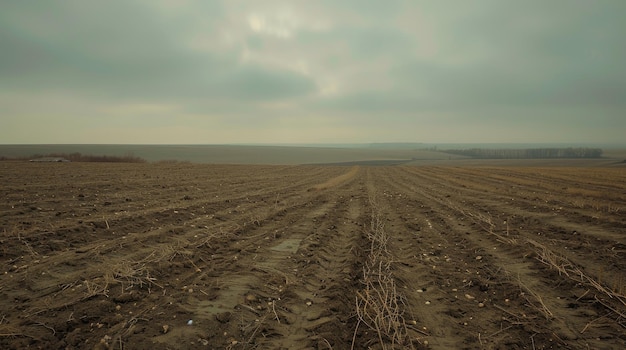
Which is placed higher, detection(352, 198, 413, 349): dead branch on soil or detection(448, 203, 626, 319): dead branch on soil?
detection(448, 203, 626, 319): dead branch on soil

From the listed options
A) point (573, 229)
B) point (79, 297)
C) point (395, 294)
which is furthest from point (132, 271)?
point (573, 229)

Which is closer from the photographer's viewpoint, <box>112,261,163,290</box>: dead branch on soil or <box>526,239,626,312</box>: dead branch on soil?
<box>526,239,626,312</box>: dead branch on soil

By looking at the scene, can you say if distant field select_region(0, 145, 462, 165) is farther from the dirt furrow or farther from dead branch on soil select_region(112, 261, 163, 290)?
dead branch on soil select_region(112, 261, 163, 290)

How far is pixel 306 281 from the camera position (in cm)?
514

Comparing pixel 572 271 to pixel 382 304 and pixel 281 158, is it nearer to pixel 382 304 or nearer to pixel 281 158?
pixel 382 304

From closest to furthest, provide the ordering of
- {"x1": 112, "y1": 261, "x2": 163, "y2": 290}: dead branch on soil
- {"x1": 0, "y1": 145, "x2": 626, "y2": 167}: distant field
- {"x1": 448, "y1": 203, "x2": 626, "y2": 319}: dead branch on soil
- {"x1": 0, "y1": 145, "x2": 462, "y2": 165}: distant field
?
{"x1": 448, "y1": 203, "x2": 626, "y2": 319}: dead branch on soil
{"x1": 112, "y1": 261, "x2": 163, "y2": 290}: dead branch on soil
{"x1": 0, "y1": 145, "x2": 626, "y2": 167}: distant field
{"x1": 0, "y1": 145, "x2": 462, "y2": 165}: distant field

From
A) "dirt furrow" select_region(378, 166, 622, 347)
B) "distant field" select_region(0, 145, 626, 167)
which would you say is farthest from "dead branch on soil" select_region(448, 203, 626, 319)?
"distant field" select_region(0, 145, 626, 167)

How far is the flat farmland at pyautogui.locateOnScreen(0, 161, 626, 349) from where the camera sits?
3568 millimetres

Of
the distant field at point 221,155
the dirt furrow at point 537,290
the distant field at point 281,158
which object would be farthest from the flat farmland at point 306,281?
the distant field at point 221,155

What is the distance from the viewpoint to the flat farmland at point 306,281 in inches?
140

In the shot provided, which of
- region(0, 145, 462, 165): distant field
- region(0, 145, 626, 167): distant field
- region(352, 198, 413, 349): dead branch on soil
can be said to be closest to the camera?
region(352, 198, 413, 349): dead branch on soil

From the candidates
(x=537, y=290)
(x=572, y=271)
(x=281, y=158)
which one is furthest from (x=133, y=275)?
(x=281, y=158)

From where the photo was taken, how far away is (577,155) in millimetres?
117188

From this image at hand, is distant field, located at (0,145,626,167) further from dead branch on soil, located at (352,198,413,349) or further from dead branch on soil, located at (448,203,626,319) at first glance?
dead branch on soil, located at (352,198,413,349)
